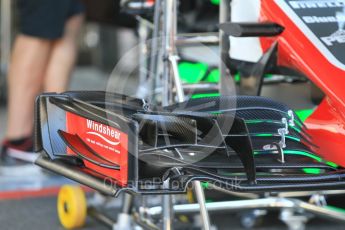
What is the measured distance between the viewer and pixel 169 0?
131 inches

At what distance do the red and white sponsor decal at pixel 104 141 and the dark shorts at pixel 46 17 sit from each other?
195 cm

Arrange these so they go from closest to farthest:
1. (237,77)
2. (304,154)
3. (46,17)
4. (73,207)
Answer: (304,154) → (237,77) → (73,207) → (46,17)

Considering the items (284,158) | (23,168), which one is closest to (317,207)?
(284,158)

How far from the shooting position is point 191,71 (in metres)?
3.93

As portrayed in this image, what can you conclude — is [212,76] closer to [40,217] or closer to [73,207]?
[73,207]

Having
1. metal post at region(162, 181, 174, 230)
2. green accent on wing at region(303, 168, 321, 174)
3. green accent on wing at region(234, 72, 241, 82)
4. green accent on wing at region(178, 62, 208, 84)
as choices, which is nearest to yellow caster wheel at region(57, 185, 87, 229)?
metal post at region(162, 181, 174, 230)

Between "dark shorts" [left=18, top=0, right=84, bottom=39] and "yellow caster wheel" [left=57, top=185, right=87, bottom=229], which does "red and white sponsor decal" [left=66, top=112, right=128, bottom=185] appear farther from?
"dark shorts" [left=18, top=0, right=84, bottom=39]

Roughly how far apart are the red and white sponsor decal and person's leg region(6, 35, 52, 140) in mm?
2051

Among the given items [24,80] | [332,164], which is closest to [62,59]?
[24,80]

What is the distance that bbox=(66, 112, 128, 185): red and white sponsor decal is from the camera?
239 cm

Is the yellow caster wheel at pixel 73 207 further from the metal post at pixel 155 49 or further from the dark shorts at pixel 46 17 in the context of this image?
the dark shorts at pixel 46 17

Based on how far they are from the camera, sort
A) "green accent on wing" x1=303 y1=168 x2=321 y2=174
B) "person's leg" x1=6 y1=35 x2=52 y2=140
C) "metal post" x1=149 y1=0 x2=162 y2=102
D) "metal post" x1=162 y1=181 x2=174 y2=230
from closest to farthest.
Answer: "green accent on wing" x1=303 y1=168 x2=321 y2=174 < "metal post" x1=162 y1=181 x2=174 y2=230 < "metal post" x1=149 y1=0 x2=162 y2=102 < "person's leg" x1=6 y1=35 x2=52 y2=140

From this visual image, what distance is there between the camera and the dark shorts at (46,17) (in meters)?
4.54

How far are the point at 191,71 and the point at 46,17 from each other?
107 cm
